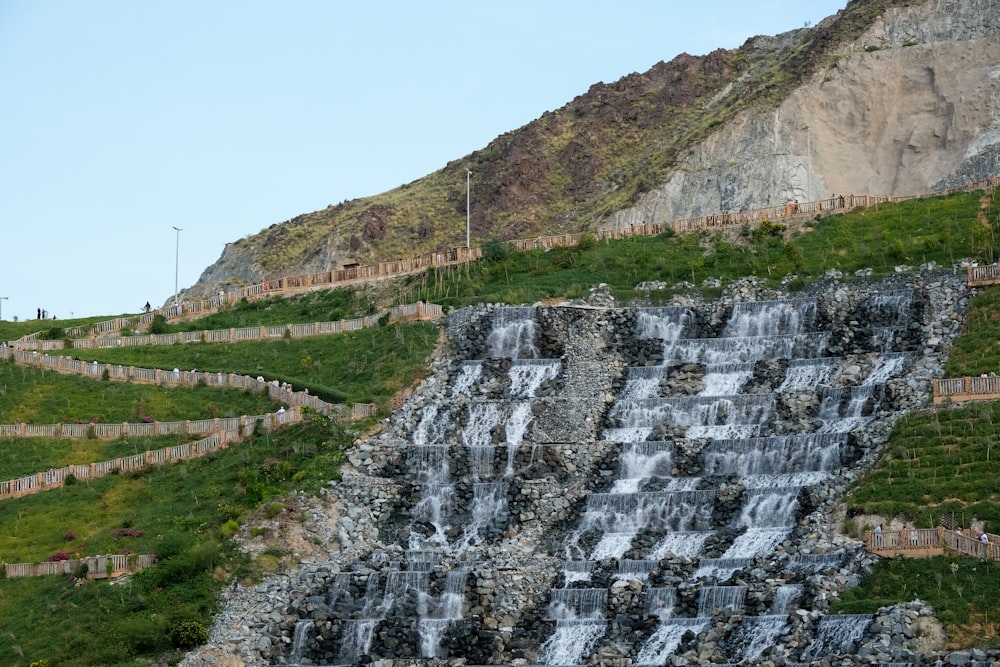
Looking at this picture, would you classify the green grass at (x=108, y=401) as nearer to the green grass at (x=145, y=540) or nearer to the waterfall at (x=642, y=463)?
the green grass at (x=145, y=540)

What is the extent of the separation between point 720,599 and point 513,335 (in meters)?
31.0

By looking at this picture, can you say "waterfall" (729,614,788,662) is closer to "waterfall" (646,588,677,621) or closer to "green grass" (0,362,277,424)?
"waterfall" (646,588,677,621)

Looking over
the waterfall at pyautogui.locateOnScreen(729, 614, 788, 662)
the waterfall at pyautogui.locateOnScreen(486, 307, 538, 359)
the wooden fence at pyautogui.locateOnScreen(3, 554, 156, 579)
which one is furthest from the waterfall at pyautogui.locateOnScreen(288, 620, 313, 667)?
the waterfall at pyautogui.locateOnScreen(486, 307, 538, 359)

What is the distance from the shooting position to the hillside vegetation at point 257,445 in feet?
202

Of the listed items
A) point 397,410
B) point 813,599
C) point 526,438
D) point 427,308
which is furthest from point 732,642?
point 427,308

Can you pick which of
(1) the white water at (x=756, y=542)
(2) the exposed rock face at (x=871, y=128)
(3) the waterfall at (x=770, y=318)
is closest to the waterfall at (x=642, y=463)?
(1) the white water at (x=756, y=542)

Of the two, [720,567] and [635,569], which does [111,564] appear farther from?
[720,567]

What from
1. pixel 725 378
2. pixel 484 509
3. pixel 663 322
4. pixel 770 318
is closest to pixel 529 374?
pixel 663 322

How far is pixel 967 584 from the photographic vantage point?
176 ft

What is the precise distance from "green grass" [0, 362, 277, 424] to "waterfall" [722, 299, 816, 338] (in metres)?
26.4

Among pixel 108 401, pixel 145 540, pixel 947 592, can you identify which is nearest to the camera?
pixel 947 592

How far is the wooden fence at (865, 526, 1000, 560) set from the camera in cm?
5488

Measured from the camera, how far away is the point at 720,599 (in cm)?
5800

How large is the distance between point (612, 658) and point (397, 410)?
25.1m
